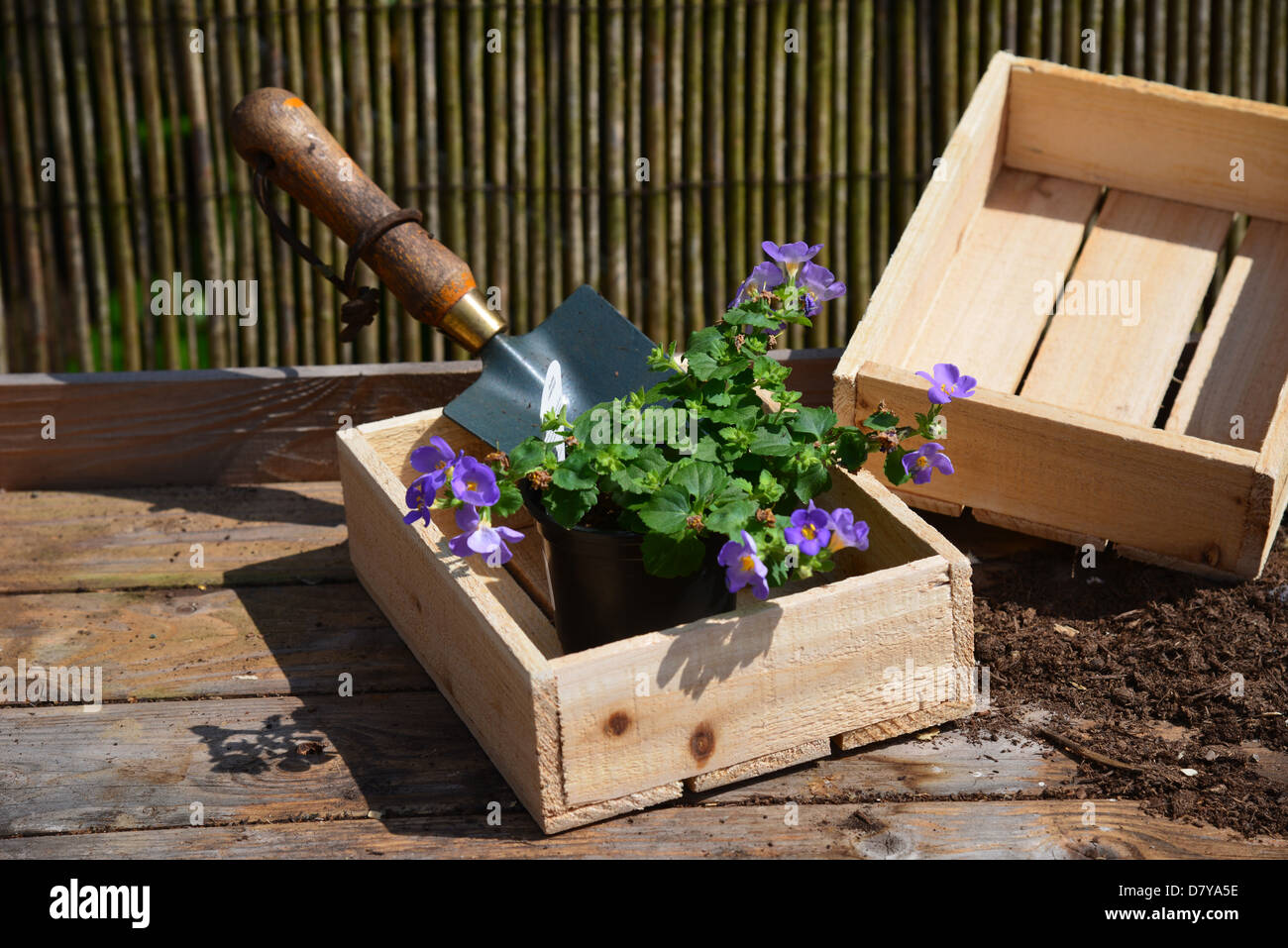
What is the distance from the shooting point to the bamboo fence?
3.35 meters

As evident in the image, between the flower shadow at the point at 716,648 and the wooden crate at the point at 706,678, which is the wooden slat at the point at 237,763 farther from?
the flower shadow at the point at 716,648

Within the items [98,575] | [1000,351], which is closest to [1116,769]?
[1000,351]

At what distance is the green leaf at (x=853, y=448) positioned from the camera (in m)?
1.73

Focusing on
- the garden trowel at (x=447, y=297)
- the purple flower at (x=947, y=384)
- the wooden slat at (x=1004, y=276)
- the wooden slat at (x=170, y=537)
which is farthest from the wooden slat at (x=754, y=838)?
the wooden slat at (x=1004, y=276)

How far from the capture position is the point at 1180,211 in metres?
2.50

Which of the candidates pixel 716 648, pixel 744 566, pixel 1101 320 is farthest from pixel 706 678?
Answer: pixel 1101 320

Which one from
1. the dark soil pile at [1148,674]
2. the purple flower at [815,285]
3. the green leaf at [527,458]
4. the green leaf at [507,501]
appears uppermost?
the purple flower at [815,285]

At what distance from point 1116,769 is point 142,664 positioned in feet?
4.21

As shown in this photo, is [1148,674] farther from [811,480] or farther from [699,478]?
[699,478]

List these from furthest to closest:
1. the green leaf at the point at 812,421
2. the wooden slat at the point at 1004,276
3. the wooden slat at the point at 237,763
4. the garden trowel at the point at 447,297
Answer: the wooden slat at the point at 1004,276
the garden trowel at the point at 447,297
the green leaf at the point at 812,421
the wooden slat at the point at 237,763

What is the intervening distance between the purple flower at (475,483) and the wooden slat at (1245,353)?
1.14 meters

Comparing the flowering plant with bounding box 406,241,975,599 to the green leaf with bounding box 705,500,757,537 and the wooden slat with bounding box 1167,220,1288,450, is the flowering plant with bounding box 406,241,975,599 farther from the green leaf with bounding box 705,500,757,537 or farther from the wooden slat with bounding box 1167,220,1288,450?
the wooden slat with bounding box 1167,220,1288,450

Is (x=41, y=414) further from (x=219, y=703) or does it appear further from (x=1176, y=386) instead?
(x=1176, y=386)

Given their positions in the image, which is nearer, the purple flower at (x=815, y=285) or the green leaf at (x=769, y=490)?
the green leaf at (x=769, y=490)
